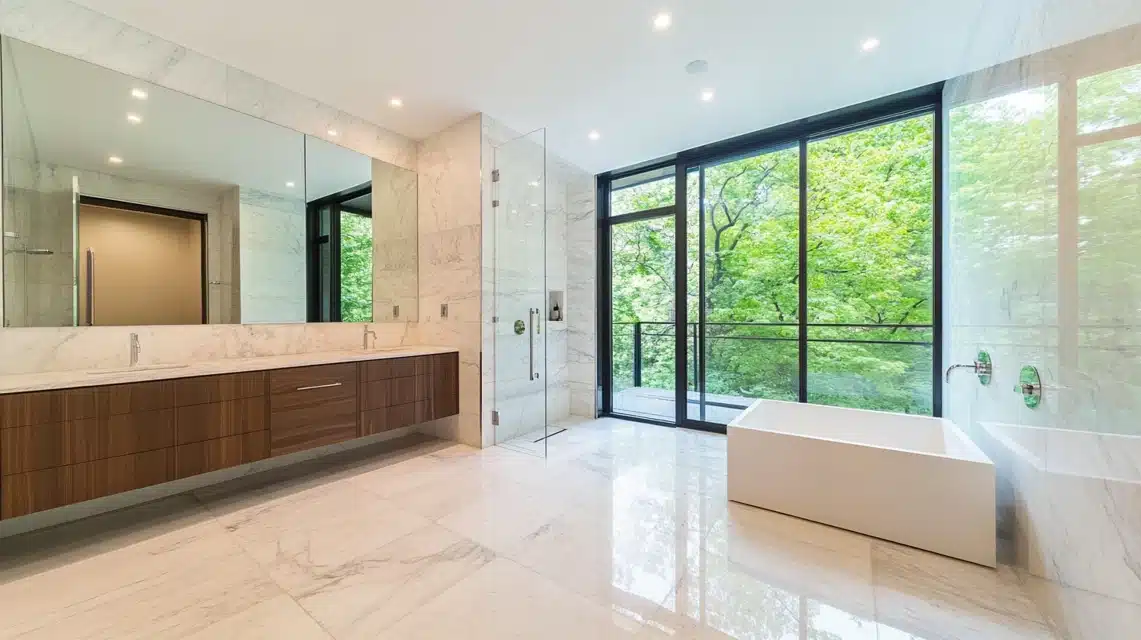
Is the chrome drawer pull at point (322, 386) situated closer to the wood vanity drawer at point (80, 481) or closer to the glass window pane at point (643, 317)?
the wood vanity drawer at point (80, 481)

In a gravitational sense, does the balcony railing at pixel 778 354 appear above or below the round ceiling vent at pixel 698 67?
below

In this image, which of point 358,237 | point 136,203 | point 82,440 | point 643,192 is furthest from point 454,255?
point 82,440

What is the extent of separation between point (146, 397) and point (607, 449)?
2.94 meters

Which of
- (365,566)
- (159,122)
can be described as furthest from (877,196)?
(159,122)

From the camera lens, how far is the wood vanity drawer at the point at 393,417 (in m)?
2.83

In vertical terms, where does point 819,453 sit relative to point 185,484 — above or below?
above

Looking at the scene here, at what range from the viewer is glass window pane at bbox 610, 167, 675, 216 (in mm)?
4145

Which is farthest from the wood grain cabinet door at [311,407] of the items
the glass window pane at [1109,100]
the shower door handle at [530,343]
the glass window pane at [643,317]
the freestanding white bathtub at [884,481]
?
the glass window pane at [1109,100]

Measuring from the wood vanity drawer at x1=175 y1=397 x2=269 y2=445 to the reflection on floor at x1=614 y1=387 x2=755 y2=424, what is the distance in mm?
3322

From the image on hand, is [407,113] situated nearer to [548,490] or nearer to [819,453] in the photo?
[548,490]

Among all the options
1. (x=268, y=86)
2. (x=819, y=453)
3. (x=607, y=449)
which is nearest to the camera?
(x=819, y=453)

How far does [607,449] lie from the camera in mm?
3398

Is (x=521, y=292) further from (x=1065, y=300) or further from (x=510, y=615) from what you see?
(x=1065, y=300)

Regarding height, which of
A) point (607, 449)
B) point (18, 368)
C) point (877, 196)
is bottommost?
point (607, 449)
